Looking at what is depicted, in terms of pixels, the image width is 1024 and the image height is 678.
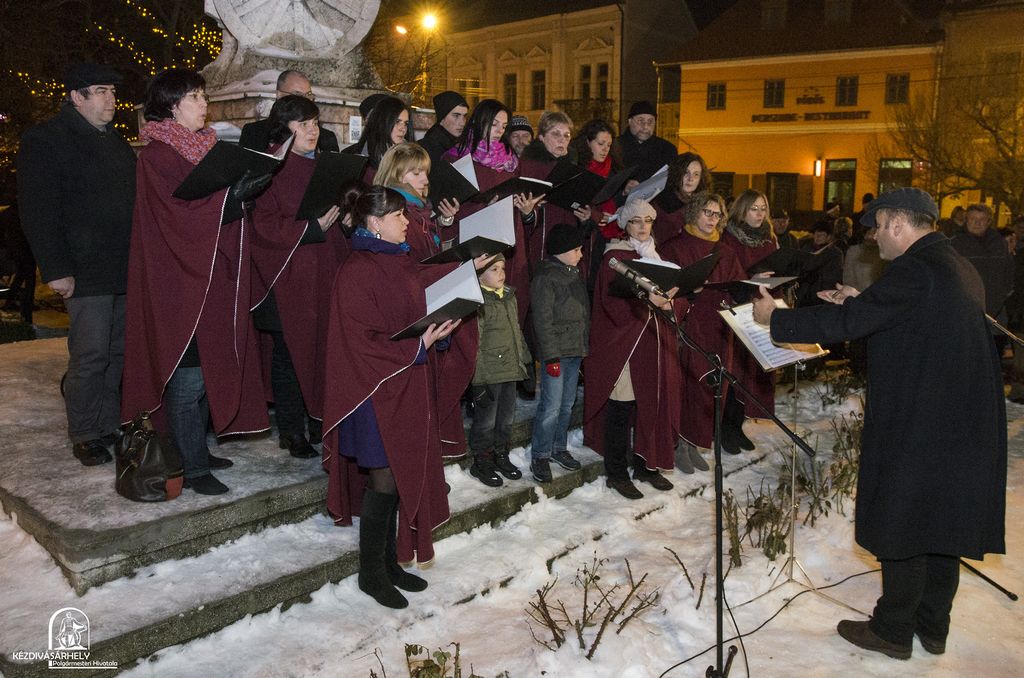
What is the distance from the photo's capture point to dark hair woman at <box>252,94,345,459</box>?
459 cm

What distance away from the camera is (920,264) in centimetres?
349

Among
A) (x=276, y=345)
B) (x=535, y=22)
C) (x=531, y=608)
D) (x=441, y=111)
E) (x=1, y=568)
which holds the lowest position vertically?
(x=531, y=608)

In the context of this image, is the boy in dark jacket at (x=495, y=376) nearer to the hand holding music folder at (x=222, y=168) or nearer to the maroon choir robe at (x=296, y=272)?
the maroon choir robe at (x=296, y=272)

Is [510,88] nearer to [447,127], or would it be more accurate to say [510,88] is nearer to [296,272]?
[447,127]

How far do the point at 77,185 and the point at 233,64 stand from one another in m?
2.03

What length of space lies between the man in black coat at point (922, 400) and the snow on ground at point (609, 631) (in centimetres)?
61

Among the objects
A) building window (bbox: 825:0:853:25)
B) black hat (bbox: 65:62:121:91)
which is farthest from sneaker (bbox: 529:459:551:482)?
building window (bbox: 825:0:853:25)

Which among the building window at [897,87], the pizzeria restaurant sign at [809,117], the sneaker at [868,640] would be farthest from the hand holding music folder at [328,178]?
the pizzeria restaurant sign at [809,117]

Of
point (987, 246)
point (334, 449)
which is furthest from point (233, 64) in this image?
point (987, 246)

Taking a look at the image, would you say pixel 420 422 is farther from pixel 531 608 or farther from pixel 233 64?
pixel 233 64

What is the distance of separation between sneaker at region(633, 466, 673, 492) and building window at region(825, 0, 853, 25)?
106 ft

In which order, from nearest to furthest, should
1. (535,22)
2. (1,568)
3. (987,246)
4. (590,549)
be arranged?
(1,568), (590,549), (987,246), (535,22)

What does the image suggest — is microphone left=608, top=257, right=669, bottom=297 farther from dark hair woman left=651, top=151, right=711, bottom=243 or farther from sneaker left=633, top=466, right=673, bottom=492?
dark hair woman left=651, top=151, right=711, bottom=243

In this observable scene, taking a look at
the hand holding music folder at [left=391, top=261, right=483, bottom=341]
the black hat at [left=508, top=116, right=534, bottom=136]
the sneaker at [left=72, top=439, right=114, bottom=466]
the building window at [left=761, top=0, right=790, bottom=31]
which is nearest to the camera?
the hand holding music folder at [left=391, top=261, right=483, bottom=341]
